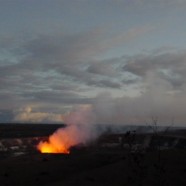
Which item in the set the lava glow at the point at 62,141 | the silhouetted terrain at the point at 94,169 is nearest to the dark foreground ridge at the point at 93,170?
the silhouetted terrain at the point at 94,169

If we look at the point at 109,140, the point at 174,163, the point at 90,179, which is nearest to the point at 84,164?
the point at 90,179

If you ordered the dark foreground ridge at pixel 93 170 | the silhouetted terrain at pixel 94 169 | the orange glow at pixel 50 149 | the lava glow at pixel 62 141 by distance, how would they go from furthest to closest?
1. the lava glow at pixel 62 141
2. the orange glow at pixel 50 149
3. the dark foreground ridge at pixel 93 170
4. the silhouetted terrain at pixel 94 169

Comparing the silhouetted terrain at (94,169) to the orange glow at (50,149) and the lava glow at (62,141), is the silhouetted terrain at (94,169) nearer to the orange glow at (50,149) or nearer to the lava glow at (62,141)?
the orange glow at (50,149)

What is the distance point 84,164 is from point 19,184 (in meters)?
11.0

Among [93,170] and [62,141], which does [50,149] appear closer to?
[62,141]

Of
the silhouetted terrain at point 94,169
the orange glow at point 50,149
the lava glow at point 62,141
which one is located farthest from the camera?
the lava glow at point 62,141

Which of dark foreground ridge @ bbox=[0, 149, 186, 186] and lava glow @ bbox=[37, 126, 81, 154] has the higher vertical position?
lava glow @ bbox=[37, 126, 81, 154]

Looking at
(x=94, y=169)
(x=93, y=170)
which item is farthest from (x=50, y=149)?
(x=93, y=170)

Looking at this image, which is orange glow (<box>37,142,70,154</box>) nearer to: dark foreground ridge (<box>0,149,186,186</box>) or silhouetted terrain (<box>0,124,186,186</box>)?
silhouetted terrain (<box>0,124,186,186</box>)

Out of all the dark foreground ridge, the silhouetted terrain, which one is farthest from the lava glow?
the dark foreground ridge

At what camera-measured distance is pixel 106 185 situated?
146 ft

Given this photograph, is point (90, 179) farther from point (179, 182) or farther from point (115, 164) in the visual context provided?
point (179, 182)

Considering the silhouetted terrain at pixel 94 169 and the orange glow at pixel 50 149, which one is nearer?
the silhouetted terrain at pixel 94 169

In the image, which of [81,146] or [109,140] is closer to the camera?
[81,146]
